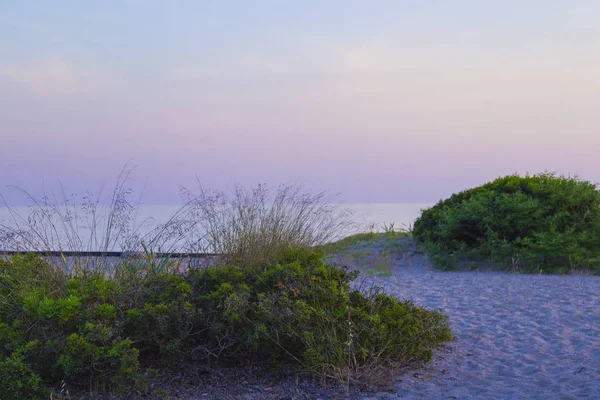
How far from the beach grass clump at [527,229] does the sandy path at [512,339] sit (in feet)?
3.04

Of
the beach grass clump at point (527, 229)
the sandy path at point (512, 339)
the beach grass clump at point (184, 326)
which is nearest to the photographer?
the beach grass clump at point (184, 326)

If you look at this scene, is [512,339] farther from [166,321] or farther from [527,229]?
[527,229]

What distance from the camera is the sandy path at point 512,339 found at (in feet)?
13.3

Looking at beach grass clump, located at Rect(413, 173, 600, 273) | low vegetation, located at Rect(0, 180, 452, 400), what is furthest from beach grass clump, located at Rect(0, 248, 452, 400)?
beach grass clump, located at Rect(413, 173, 600, 273)

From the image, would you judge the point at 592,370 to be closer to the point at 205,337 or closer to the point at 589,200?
the point at 205,337

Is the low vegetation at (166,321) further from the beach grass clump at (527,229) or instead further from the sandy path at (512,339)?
the beach grass clump at (527,229)

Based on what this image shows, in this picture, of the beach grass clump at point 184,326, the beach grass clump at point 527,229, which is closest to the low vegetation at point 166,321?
the beach grass clump at point 184,326

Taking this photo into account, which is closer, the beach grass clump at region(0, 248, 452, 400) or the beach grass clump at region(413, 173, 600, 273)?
the beach grass clump at region(0, 248, 452, 400)

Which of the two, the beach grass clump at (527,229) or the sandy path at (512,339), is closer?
the sandy path at (512,339)


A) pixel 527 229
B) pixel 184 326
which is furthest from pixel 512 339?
pixel 527 229

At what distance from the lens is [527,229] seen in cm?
1027

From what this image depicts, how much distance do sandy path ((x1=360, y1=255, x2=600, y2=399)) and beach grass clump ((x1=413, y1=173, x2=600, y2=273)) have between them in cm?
93

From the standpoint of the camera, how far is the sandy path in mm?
4062

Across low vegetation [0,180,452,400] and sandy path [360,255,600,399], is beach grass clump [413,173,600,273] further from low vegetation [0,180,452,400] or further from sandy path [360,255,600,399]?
low vegetation [0,180,452,400]
